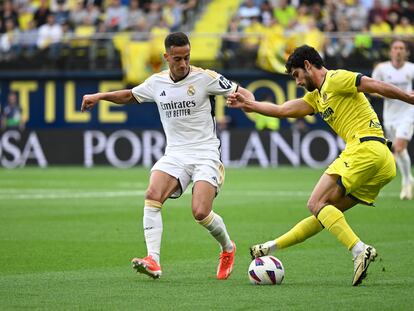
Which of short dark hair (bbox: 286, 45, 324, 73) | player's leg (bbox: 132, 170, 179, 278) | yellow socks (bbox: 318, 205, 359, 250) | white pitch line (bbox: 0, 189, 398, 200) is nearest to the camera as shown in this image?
yellow socks (bbox: 318, 205, 359, 250)

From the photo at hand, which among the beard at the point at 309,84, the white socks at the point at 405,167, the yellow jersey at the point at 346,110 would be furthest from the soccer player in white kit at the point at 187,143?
the white socks at the point at 405,167

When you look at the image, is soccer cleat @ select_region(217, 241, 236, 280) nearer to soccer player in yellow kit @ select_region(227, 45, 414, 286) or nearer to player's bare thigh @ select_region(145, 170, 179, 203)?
soccer player in yellow kit @ select_region(227, 45, 414, 286)

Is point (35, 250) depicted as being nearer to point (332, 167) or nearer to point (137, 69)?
point (332, 167)

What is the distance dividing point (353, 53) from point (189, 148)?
64.4 ft

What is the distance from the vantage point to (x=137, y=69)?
3094cm

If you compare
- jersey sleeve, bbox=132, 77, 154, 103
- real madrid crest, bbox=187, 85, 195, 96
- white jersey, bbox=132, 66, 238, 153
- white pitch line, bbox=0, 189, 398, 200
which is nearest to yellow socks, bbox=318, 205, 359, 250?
white jersey, bbox=132, 66, 238, 153

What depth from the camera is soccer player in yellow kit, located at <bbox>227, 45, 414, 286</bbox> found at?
31.2 feet

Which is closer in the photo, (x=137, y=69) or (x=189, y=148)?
(x=189, y=148)

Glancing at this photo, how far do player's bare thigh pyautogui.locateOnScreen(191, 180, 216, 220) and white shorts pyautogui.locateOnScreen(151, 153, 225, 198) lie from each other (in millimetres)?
63

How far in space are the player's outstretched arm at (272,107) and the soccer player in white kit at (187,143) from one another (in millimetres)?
181

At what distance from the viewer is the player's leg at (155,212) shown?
32.4ft

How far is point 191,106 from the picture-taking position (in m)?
10.3

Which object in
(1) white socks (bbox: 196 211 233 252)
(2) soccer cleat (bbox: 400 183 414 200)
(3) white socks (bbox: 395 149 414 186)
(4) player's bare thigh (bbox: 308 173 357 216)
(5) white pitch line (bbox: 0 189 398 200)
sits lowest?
(5) white pitch line (bbox: 0 189 398 200)

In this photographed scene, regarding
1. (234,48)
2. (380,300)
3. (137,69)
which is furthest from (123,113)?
(380,300)
